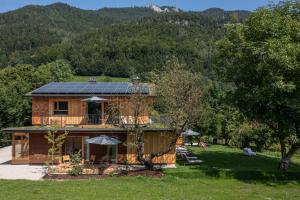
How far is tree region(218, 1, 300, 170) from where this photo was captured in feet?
92.9

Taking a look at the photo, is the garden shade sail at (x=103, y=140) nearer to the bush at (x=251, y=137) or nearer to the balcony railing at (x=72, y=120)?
the balcony railing at (x=72, y=120)

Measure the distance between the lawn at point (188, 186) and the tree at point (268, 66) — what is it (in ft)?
10.9

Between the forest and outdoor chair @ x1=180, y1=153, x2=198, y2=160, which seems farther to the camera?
outdoor chair @ x1=180, y1=153, x2=198, y2=160

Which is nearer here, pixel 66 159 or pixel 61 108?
pixel 66 159

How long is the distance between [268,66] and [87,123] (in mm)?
16990

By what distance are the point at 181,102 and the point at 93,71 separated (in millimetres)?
94933

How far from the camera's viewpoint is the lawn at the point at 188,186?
23.4 m

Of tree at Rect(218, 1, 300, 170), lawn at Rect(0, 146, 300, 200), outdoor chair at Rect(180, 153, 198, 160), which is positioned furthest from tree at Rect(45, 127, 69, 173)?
tree at Rect(218, 1, 300, 170)

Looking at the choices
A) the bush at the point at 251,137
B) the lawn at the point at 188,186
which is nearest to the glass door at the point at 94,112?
the lawn at the point at 188,186

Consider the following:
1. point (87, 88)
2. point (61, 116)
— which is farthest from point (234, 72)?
point (61, 116)

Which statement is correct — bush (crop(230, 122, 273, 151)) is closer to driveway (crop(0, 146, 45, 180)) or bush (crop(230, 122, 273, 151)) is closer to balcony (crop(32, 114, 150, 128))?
balcony (crop(32, 114, 150, 128))

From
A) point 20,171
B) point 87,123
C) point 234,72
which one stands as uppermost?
point 234,72

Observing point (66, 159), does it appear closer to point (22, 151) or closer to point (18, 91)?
point (22, 151)

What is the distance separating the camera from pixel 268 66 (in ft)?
94.2
